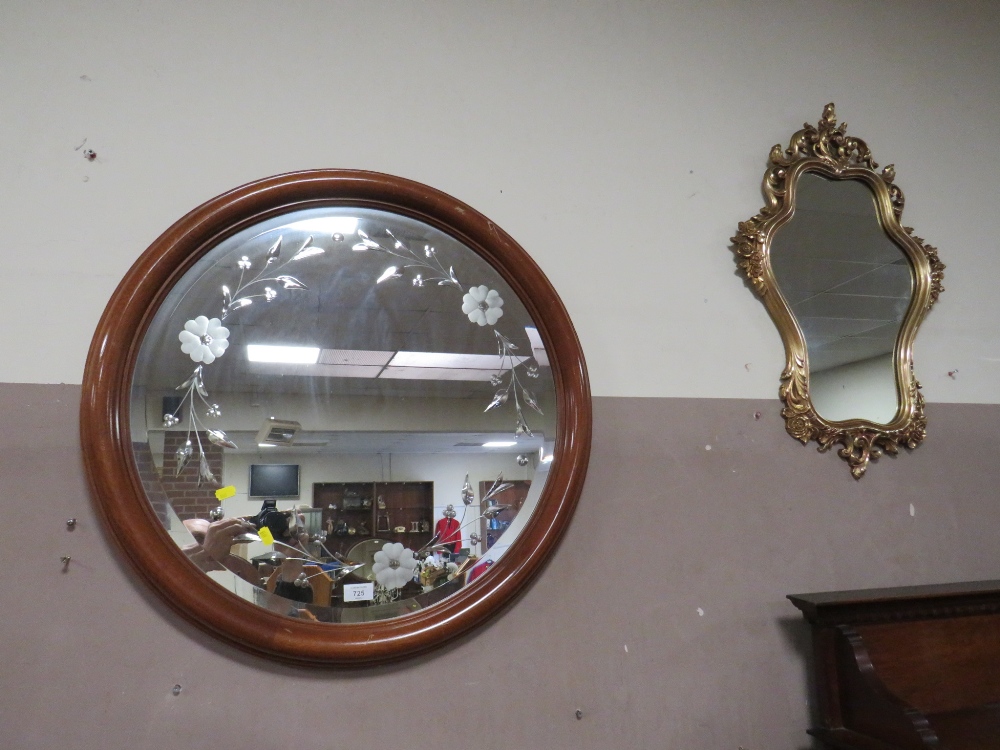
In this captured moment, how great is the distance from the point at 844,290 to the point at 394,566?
1.31m

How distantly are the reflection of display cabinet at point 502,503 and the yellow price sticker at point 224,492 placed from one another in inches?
18.5

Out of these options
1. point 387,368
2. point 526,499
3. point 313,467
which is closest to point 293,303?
point 387,368

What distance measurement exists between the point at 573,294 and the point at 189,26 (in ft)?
3.24

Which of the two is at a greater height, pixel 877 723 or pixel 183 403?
pixel 183 403

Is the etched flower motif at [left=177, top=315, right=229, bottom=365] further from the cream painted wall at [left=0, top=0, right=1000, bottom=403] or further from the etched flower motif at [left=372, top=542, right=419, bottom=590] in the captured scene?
the etched flower motif at [left=372, top=542, right=419, bottom=590]

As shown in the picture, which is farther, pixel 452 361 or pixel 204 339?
pixel 452 361

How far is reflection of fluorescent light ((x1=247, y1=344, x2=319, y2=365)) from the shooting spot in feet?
4.47

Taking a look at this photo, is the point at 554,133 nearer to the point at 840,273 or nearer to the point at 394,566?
the point at 840,273

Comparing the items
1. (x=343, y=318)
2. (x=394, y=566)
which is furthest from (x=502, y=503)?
(x=343, y=318)

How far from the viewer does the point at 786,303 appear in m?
1.73

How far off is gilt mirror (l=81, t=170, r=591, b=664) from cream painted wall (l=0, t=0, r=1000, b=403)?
0.11 meters

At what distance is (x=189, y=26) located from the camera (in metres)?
1.48

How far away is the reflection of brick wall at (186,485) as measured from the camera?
4.21 ft

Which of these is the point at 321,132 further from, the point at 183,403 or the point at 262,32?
the point at 183,403
